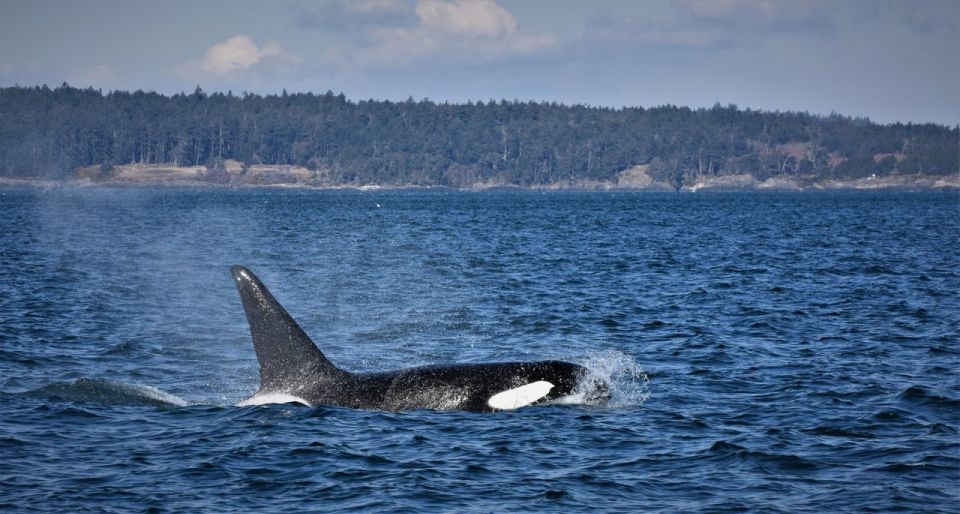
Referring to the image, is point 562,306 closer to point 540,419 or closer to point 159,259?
point 540,419

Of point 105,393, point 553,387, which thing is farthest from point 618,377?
point 105,393

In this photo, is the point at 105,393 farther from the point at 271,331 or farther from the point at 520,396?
the point at 520,396

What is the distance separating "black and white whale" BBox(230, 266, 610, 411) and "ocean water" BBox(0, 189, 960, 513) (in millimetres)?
288

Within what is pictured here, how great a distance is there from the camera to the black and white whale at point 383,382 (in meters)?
15.8

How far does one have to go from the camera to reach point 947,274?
41.1 m

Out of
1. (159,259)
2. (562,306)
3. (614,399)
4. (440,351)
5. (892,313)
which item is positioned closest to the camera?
(614,399)

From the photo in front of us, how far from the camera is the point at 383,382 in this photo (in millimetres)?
16266

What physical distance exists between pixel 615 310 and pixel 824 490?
17.8 m

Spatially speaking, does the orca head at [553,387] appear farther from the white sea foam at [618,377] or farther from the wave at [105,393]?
the wave at [105,393]

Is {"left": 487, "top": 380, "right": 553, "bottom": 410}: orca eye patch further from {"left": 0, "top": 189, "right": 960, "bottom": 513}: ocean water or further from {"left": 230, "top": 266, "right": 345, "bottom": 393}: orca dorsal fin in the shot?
{"left": 230, "top": 266, "right": 345, "bottom": 393}: orca dorsal fin

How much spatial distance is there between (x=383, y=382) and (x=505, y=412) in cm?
186

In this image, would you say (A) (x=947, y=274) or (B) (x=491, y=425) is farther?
(A) (x=947, y=274)

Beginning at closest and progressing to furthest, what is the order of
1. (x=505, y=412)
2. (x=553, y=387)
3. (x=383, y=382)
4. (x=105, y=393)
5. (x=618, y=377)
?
(x=505, y=412)
(x=553, y=387)
(x=383, y=382)
(x=105, y=393)
(x=618, y=377)

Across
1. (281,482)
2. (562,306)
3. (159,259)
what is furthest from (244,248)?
(281,482)
